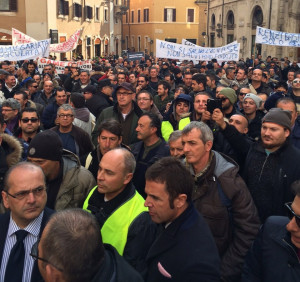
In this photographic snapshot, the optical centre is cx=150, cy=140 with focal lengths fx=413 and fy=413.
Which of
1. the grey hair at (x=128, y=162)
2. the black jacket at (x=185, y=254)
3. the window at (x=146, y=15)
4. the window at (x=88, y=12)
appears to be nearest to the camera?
the black jacket at (x=185, y=254)

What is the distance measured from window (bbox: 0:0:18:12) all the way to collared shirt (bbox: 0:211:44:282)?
24.2m

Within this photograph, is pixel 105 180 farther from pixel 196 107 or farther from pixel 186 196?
pixel 196 107

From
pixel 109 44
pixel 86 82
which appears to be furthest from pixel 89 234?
pixel 109 44

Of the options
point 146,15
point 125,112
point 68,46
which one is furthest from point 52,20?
point 146,15

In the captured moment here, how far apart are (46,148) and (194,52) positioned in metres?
11.7

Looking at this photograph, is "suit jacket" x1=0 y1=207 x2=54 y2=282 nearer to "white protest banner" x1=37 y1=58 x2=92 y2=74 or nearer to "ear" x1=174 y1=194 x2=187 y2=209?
"ear" x1=174 y1=194 x2=187 y2=209

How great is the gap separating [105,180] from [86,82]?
7.05 meters

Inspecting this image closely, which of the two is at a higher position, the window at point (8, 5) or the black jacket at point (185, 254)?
the window at point (8, 5)

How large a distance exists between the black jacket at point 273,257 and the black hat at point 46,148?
1.78m

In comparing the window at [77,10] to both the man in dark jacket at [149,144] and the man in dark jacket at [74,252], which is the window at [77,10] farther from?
the man in dark jacket at [74,252]

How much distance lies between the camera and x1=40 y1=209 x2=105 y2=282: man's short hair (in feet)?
6.10

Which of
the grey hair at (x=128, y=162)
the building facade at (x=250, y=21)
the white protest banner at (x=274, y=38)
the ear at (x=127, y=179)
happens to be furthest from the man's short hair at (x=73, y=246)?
the building facade at (x=250, y=21)

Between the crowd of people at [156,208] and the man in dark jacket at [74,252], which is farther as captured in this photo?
the crowd of people at [156,208]

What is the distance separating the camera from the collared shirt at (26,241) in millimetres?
2635
